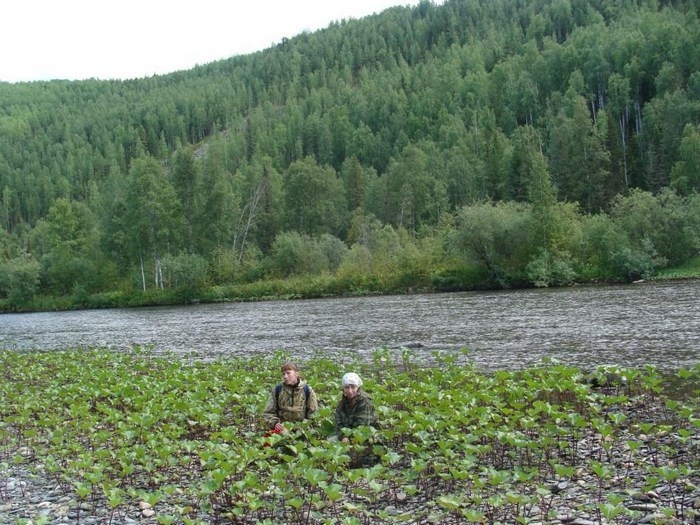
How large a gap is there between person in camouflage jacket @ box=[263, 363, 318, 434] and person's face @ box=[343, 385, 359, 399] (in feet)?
4.23

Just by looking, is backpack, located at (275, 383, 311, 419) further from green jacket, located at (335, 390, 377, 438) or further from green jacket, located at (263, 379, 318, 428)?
green jacket, located at (335, 390, 377, 438)

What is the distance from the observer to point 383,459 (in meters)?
9.26

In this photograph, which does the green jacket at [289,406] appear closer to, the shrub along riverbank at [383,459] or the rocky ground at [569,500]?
the shrub along riverbank at [383,459]

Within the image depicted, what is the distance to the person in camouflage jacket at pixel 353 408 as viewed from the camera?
11227mm

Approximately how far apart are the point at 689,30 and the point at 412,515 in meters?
139

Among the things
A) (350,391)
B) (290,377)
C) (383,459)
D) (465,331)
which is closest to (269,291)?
(465,331)

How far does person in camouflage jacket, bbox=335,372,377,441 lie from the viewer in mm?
11227

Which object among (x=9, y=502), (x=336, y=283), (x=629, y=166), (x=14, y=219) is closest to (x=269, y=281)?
(x=336, y=283)

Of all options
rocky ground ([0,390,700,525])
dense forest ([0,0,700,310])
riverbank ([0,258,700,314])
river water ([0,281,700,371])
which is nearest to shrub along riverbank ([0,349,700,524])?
rocky ground ([0,390,700,525])

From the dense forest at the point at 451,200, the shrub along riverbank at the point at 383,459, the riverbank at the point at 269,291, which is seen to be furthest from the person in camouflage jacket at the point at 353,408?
the dense forest at the point at 451,200

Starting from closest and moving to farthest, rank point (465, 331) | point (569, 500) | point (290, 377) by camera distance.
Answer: point (569, 500) → point (290, 377) → point (465, 331)

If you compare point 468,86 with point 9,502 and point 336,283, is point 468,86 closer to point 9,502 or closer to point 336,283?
point 336,283

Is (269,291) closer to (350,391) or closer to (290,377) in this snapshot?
(290,377)

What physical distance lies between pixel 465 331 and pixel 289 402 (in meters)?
19.4
